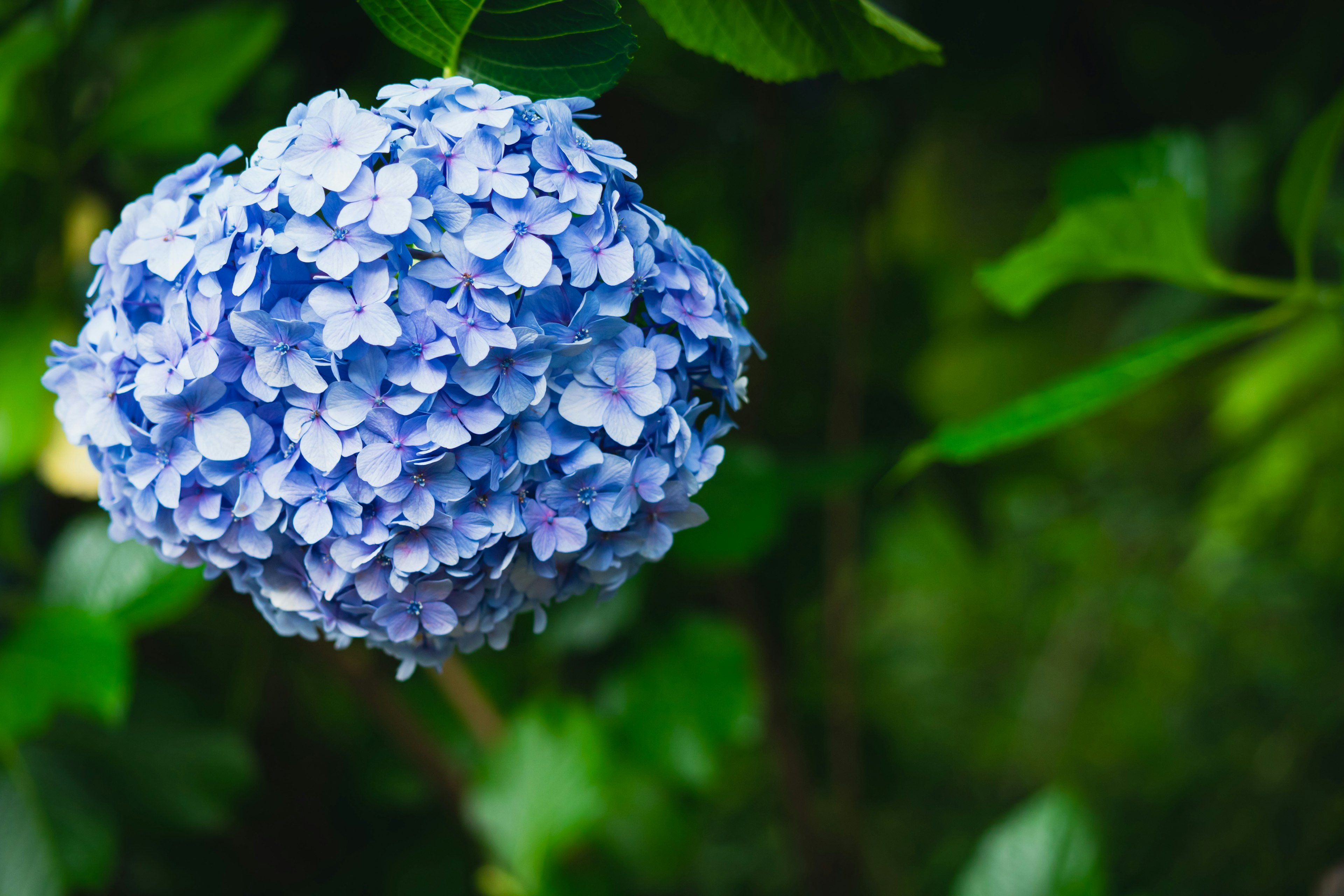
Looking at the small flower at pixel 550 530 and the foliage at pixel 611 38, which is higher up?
the foliage at pixel 611 38

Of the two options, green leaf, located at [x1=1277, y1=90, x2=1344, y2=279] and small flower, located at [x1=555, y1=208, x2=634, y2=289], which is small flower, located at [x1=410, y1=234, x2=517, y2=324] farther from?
green leaf, located at [x1=1277, y1=90, x2=1344, y2=279]

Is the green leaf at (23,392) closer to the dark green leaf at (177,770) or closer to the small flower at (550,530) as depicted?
the dark green leaf at (177,770)

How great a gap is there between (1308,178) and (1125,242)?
0.57 feet

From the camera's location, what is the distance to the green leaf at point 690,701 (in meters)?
1.28

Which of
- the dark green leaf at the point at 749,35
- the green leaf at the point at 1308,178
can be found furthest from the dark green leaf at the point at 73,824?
the green leaf at the point at 1308,178

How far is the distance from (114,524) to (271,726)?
1083mm

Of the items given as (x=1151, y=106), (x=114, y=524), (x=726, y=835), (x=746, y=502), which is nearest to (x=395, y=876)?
(x=726, y=835)

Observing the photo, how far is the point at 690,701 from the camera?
1300 millimetres

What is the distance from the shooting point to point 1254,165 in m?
1.38

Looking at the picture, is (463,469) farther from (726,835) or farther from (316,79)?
(726,835)

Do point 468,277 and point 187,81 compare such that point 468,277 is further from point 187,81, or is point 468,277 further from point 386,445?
point 187,81

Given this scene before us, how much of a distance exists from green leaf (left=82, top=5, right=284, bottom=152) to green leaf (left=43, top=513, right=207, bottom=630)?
46cm

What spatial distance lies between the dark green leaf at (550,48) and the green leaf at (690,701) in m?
0.89

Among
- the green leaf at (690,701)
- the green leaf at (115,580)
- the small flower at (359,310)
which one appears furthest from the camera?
the green leaf at (690,701)
